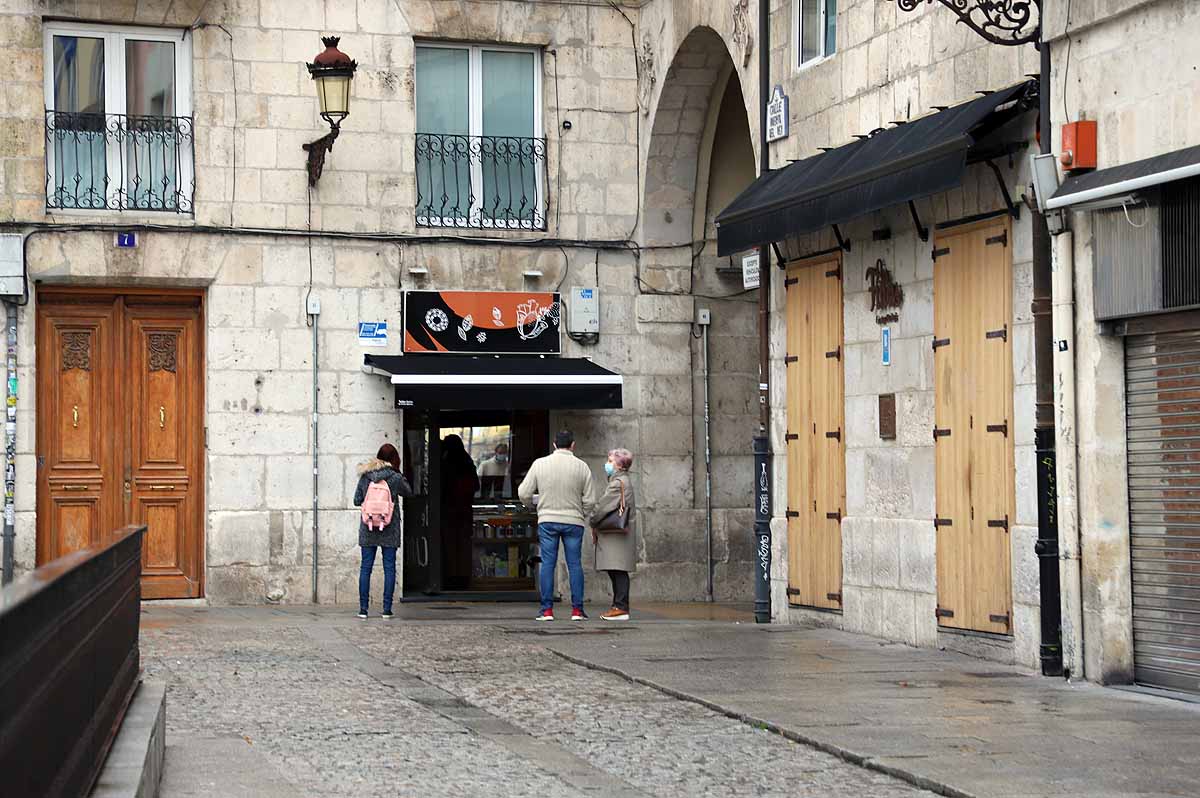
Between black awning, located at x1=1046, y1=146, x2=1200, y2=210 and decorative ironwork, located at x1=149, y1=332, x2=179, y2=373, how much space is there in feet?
32.2

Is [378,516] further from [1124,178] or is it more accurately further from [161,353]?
[1124,178]

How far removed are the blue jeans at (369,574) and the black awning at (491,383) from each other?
158 centimetres

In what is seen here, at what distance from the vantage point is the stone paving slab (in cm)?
749

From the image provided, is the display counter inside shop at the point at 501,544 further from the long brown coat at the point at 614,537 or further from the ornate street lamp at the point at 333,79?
the ornate street lamp at the point at 333,79

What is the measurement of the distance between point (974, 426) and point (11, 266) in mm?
9401

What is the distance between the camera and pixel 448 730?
30.1ft

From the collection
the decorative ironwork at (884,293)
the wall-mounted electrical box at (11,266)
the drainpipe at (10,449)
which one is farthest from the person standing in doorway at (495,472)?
the decorative ironwork at (884,293)

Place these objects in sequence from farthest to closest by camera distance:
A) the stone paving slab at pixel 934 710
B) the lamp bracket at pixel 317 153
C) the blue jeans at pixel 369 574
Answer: the lamp bracket at pixel 317 153
the blue jeans at pixel 369 574
the stone paving slab at pixel 934 710

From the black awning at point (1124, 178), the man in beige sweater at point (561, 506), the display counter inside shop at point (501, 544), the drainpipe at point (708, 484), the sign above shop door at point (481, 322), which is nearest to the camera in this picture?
the black awning at point (1124, 178)

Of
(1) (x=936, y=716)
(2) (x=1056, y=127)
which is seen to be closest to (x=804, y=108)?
(2) (x=1056, y=127)

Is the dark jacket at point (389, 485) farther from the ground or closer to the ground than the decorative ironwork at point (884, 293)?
closer to the ground

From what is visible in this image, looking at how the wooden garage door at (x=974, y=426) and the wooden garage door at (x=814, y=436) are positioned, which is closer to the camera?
the wooden garage door at (x=974, y=426)

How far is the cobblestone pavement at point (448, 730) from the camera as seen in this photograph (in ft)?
24.8

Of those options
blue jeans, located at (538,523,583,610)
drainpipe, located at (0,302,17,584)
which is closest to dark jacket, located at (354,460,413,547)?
blue jeans, located at (538,523,583,610)
